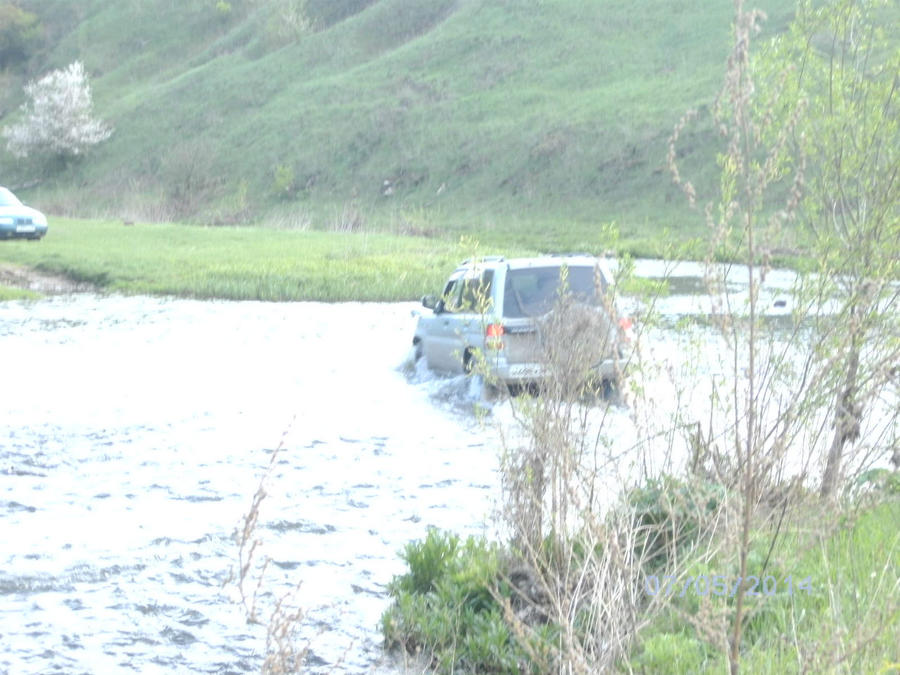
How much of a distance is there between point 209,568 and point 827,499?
3983mm

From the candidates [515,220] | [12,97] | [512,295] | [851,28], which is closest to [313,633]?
[851,28]

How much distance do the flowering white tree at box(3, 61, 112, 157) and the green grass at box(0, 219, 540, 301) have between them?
37.3 m

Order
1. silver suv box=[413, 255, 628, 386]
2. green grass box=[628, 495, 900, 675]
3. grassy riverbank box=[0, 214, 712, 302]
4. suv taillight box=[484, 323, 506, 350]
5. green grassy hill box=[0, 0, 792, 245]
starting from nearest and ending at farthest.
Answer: green grass box=[628, 495, 900, 675]
silver suv box=[413, 255, 628, 386]
suv taillight box=[484, 323, 506, 350]
grassy riverbank box=[0, 214, 712, 302]
green grassy hill box=[0, 0, 792, 245]

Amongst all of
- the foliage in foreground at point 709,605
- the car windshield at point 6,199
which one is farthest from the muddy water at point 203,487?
the car windshield at point 6,199

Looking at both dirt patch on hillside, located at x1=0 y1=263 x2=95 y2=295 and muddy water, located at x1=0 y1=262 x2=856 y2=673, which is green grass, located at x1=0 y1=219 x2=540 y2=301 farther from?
muddy water, located at x1=0 y1=262 x2=856 y2=673

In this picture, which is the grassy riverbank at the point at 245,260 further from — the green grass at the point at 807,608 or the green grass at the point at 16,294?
the green grass at the point at 807,608

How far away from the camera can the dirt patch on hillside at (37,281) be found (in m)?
28.2

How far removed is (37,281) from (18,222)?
773 centimetres

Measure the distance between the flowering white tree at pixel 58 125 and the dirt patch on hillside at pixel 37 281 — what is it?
46142 mm

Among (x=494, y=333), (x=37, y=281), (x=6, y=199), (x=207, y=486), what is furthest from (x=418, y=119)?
(x=207, y=486)

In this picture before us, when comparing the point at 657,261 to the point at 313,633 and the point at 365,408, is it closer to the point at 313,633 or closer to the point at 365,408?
the point at 365,408

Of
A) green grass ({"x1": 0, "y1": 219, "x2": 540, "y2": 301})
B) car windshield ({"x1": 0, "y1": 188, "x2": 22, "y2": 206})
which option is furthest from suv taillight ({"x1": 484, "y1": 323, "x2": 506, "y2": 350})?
car windshield ({"x1": 0, "y1": 188, "x2": 22, "y2": 206})

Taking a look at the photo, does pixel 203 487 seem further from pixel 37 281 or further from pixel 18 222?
pixel 18 222

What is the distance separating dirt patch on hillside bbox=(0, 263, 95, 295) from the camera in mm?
28203
